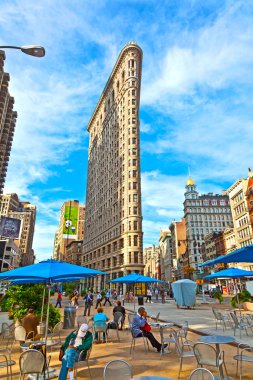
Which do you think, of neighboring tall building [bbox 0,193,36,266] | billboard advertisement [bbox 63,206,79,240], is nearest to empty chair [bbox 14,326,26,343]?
billboard advertisement [bbox 63,206,79,240]

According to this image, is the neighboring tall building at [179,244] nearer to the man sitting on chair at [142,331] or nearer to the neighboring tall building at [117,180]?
the neighboring tall building at [117,180]

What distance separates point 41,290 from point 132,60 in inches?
3183

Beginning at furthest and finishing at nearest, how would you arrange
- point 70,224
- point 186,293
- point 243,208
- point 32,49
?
point 243,208 → point 70,224 → point 186,293 → point 32,49

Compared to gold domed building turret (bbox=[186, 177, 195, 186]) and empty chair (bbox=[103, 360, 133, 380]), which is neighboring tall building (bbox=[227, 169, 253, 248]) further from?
empty chair (bbox=[103, 360, 133, 380])

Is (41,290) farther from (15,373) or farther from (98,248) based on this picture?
(98,248)

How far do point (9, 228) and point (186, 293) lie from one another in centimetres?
5079

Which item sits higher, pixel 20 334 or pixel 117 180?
pixel 117 180

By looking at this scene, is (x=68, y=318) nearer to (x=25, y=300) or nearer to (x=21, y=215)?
(x=25, y=300)

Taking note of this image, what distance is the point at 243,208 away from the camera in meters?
62.8

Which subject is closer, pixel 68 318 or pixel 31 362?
pixel 31 362

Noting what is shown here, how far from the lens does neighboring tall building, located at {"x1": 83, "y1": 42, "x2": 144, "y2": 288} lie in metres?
65.4

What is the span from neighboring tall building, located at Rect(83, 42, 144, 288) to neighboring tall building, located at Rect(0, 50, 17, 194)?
33.8 meters

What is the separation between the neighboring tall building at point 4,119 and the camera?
91375 millimetres

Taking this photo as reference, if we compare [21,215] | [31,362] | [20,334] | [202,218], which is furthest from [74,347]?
[21,215]
